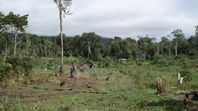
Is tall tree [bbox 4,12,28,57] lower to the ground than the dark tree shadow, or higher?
higher

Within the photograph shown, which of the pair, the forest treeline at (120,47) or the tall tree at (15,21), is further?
the forest treeline at (120,47)

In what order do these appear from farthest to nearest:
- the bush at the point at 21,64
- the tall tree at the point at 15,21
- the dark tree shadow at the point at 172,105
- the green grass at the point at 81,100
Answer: the tall tree at the point at 15,21 → the bush at the point at 21,64 → the green grass at the point at 81,100 → the dark tree shadow at the point at 172,105

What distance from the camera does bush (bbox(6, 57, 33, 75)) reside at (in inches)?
1366

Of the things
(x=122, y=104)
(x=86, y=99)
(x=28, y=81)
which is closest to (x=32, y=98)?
(x=86, y=99)

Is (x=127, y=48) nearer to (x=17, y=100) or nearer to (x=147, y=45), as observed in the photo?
(x=147, y=45)

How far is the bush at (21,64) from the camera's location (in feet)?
114

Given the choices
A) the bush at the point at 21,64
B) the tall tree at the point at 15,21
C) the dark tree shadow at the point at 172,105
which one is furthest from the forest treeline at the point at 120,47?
the dark tree shadow at the point at 172,105

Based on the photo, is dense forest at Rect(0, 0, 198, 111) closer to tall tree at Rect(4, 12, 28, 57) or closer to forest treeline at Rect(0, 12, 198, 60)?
tall tree at Rect(4, 12, 28, 57)

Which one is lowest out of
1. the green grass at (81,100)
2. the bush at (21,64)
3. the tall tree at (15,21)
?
the green grass at (81,100)

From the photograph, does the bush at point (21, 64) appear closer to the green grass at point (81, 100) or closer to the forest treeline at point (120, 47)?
the green grass at point (81, 100)

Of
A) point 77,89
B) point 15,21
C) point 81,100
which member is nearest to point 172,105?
point 81,100

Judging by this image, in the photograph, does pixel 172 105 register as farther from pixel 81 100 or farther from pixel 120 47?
pixel 120 47

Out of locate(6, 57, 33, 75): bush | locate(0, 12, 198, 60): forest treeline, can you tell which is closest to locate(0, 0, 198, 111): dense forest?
locate(6, 57, 33, 75): bush

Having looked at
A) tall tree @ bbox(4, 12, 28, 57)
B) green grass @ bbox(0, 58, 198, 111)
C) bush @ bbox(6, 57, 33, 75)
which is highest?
tall tree @ bbox(4, 12, 28, 57)
